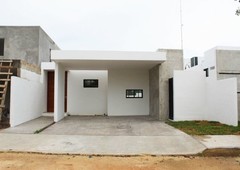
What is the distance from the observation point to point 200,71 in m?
12.3

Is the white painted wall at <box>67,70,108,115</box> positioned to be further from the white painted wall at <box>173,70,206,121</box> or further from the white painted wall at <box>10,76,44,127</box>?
the white painted wall at <box>173,70,206,121</box>

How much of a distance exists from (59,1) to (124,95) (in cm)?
681

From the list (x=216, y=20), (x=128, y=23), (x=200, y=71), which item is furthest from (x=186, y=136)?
(x=128, y=23)

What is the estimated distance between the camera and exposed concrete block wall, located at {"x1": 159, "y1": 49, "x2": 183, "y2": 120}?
40.5ft

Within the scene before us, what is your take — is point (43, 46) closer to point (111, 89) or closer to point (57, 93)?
point (111, 89)

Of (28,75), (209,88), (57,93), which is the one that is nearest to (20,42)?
(28,75)

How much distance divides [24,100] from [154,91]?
7086mm

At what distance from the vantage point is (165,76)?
1245cm

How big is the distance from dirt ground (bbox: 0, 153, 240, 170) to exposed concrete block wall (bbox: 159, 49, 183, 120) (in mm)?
6437

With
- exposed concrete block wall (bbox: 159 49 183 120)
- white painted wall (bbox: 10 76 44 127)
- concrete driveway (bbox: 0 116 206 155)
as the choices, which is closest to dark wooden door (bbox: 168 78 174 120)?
exposed concrete block wall (bbox: 159 49 183 120)

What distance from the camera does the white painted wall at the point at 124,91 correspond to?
14.9m

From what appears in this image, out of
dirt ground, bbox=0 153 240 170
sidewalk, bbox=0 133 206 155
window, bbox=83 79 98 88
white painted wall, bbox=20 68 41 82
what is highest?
white painted wall, bbox=20 68 41 82

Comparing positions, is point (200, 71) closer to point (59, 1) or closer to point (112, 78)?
point (112, 78)

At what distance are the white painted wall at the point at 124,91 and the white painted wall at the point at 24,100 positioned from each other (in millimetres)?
4329
